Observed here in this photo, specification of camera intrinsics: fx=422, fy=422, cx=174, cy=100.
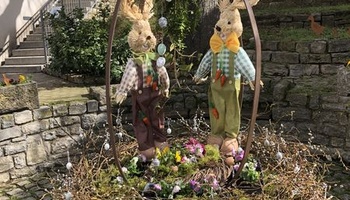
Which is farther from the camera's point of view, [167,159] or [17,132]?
[17,132]

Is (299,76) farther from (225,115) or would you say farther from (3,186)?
(3,186)

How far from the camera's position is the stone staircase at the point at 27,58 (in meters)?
8.34

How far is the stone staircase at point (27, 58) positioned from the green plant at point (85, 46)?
129 centimetres

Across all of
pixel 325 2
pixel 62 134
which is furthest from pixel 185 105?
pixel 325 2

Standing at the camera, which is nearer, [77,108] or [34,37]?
[77,108]

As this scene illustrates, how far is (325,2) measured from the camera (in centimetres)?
830

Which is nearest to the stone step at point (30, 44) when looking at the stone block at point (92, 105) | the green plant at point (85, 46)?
the green plant at point (85, 46)

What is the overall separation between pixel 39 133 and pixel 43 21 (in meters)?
4.05

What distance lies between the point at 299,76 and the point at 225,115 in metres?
3.90

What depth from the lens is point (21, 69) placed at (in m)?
8.37

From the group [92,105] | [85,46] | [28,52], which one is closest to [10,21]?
[28,52]

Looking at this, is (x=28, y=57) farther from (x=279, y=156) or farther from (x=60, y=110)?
(x=279, y=156)

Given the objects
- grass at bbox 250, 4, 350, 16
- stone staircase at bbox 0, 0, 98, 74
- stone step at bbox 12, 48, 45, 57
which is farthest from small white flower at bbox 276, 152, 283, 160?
stone step at bbox 12, 48, 45, 57

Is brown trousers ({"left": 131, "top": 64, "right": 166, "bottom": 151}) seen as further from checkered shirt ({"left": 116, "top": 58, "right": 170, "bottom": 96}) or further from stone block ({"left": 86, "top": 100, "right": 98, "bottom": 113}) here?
stone block ({"left": 86, "top": 100, "right": 98, "bottom": 113})
